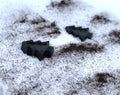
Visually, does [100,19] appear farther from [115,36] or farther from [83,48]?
[83,48]

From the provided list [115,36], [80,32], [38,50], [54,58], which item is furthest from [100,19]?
[38,50]

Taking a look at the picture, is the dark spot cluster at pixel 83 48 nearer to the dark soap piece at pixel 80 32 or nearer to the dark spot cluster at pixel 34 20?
the dark soap piece at pixel 80 32

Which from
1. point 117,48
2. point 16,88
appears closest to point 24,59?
point 16,88

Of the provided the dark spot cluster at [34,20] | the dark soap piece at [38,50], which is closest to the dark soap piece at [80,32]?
the dark spot cluster at [34,20]

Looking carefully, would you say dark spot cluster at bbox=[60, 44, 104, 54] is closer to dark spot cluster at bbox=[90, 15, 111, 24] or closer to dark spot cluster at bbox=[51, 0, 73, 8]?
dark spot cluster at bbox=[90, 15, 111, 24]

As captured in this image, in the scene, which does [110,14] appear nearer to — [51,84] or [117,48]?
[117,48]

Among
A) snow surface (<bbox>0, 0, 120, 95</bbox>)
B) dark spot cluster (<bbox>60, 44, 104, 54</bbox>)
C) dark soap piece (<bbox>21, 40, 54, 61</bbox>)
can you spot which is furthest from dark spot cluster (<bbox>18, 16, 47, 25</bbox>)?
dark spot cluster (<bbox>60, 44, 104, 54</bbox>)
